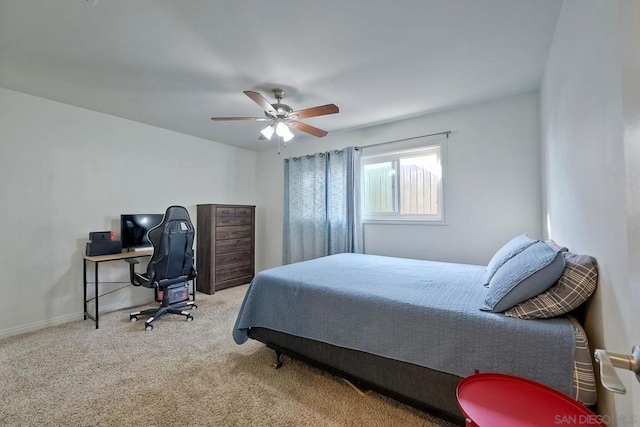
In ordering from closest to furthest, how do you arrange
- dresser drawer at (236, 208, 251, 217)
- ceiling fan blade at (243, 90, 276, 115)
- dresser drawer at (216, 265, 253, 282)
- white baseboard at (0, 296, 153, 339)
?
ceiling fan blade at (243, 90, 276, 115)
white baseboard at (0, 296, 153, 339)
dresser drawer at (216, 265, 253, 282)
dresser drawer at (236, 208, 251, 217)

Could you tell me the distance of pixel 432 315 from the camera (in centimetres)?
143

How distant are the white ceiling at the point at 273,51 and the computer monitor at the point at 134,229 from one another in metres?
1.30

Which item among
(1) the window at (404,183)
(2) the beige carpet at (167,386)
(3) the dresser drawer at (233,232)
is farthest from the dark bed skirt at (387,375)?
→ (3) the dresser drawer at (233,232)

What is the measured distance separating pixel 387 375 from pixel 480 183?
231 cm

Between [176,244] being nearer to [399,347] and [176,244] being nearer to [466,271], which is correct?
[399,347]

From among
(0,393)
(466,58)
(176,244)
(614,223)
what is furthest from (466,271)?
(0,393)

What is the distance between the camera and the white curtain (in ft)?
12.3

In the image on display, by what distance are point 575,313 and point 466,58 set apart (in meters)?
1.88

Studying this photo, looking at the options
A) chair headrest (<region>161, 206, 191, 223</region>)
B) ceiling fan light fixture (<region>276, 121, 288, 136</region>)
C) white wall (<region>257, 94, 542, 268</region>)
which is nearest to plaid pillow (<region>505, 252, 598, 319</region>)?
white wall (<region>257, 94, 542, 268</region>)

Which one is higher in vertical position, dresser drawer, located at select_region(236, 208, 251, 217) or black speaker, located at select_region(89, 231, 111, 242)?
dresser drawer, located at select_region(236, 208, 251, 217)

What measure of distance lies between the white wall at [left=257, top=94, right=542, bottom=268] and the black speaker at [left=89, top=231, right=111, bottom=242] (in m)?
2.75

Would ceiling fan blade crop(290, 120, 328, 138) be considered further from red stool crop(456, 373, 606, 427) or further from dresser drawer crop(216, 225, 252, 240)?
red stool crop(456, 373, 606, 427)

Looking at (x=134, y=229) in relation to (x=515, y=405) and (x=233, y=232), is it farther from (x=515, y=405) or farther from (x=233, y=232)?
(x=515, y=405)

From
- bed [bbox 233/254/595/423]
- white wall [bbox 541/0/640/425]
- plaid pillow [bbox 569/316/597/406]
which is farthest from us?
bed [bbox 233/254/595/423]
